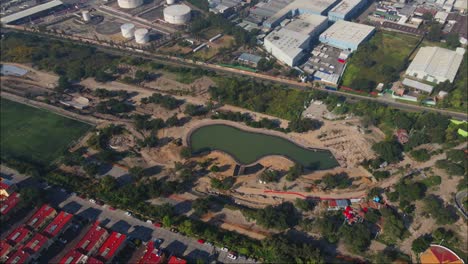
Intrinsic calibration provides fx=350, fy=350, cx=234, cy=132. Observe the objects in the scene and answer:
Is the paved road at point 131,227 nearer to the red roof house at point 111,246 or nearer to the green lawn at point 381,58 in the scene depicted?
the red roof house at point 111,246

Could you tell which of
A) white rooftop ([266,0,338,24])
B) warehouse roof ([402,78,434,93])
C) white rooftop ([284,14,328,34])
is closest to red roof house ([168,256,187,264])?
warehouse roof ([402,78,434,93])

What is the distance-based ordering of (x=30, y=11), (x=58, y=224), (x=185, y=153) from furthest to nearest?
(x=30, y=11) → (x=185, y=153) → (x=58, y=224)

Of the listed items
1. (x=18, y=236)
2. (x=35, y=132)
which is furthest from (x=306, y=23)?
(x=18, y=236)

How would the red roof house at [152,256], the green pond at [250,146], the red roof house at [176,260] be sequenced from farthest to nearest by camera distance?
the green pond at [250,146] < the red roof house at [152,256] < the red roof house at [176,260]

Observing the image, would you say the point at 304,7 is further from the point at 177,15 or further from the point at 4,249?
the point at 4,249

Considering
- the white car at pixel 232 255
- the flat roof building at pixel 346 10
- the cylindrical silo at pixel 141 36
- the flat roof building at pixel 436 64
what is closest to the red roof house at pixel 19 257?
the white car at pixel 232 255

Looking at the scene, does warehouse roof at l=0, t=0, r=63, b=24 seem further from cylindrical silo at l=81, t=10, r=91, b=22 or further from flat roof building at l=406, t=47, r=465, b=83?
flat roof building at l=406, t=47, r=465, b=83

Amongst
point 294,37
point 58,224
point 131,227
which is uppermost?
point 294,37
